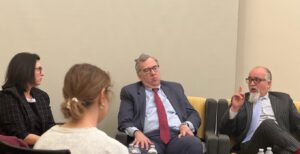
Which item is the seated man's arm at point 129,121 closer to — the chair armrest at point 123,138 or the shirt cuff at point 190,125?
the chair armrest at point 123,138

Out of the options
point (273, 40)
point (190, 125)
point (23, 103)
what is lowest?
point (190, 125)

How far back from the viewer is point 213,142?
4.02 meters

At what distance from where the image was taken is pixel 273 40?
5156 mm

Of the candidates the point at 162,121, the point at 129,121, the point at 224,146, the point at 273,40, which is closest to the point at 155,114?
the point at 162,121

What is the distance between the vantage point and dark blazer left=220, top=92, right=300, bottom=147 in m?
4.31

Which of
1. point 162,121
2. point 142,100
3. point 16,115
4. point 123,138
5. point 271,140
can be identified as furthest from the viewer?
point 142,100

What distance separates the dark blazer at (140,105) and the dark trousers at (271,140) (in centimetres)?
53

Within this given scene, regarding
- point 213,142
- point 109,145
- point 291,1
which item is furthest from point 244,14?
point 109,145

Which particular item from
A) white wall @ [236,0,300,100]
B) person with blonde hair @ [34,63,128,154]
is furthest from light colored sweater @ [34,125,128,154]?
white wall @ [236,0,300,100]

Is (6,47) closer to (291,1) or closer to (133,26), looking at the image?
(133,26)

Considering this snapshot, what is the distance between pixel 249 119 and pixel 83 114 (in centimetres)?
265

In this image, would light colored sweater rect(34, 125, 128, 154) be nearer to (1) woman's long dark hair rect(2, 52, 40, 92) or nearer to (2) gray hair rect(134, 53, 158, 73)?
(1) woman's long dark hair rect(2, 52, 40, 92)

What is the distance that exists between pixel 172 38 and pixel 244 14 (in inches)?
36.6

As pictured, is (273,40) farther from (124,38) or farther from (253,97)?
→ (124,38)
